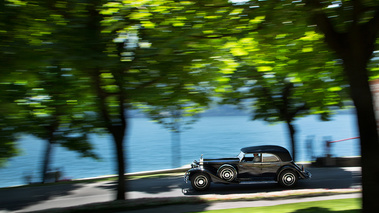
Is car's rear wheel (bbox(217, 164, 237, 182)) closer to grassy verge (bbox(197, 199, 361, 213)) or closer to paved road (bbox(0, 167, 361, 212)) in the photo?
paved road (bbox(0, 167, 361, 212))

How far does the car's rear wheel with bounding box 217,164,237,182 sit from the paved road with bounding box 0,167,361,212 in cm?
52

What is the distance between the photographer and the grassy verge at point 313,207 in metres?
7.74

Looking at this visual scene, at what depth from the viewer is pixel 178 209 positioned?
30.2 ft

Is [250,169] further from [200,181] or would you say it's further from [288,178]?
[200,181]

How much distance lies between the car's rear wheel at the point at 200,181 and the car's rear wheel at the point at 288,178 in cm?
290

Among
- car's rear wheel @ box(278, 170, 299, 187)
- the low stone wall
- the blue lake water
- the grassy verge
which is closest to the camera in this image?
Answer: the grassy verge

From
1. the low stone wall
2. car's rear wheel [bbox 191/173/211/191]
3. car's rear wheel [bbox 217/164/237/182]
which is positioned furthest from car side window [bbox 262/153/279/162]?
the low stone wall

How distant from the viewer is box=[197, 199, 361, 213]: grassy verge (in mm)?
7741

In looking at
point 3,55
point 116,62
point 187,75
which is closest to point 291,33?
point 187,75

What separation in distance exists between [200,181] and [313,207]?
5.52 meters

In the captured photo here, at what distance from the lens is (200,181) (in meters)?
13.1

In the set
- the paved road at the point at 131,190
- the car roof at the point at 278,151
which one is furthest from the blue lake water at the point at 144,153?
the car roof at the point at 278,151

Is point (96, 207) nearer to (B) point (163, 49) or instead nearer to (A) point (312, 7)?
(B) point (163, 49)

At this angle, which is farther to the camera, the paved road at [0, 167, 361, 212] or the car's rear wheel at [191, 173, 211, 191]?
the car's rear wheel at [191, 173, 211, 191]
